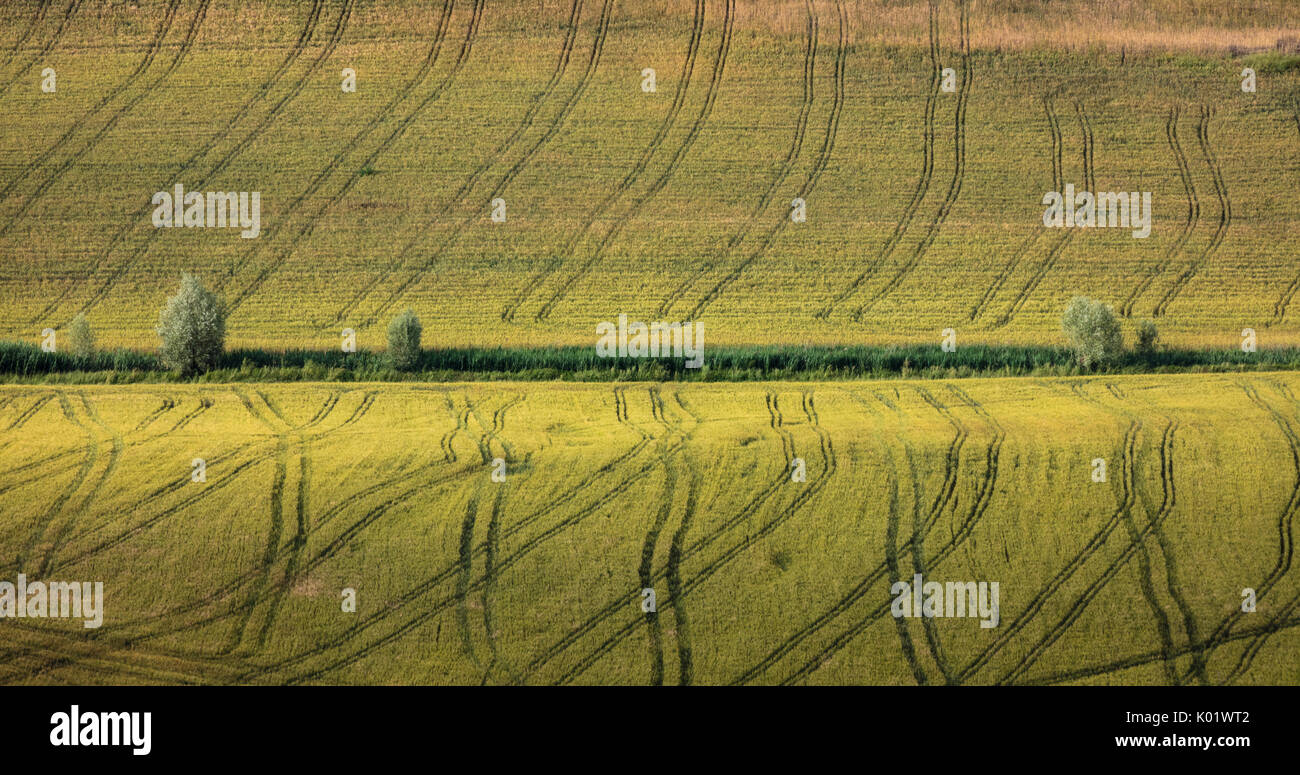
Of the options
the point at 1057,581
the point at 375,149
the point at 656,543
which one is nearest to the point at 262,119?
the point at 375,149

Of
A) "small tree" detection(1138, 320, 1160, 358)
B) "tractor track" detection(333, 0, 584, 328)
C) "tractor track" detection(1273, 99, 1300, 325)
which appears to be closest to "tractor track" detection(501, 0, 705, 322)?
"tractor track" detection(333, 0, 584, 328)

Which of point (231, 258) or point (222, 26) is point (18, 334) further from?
point (222, 26)

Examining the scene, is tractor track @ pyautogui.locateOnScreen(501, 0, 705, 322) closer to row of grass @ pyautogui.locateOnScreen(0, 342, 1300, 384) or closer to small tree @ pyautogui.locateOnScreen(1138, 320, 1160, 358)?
row of grass @ pyautogui.locateOnScreen(0, 342, 1300, 384)

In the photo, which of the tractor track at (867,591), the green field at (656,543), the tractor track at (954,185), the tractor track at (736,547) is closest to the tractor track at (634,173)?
the tractor track at (954,185)

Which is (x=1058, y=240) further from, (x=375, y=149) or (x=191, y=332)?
(x=191, y=332)

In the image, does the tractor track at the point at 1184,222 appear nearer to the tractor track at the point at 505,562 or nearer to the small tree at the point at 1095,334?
the small tree at the point at 1095,334

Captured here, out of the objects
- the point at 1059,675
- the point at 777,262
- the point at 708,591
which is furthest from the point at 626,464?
the point at 777,262
